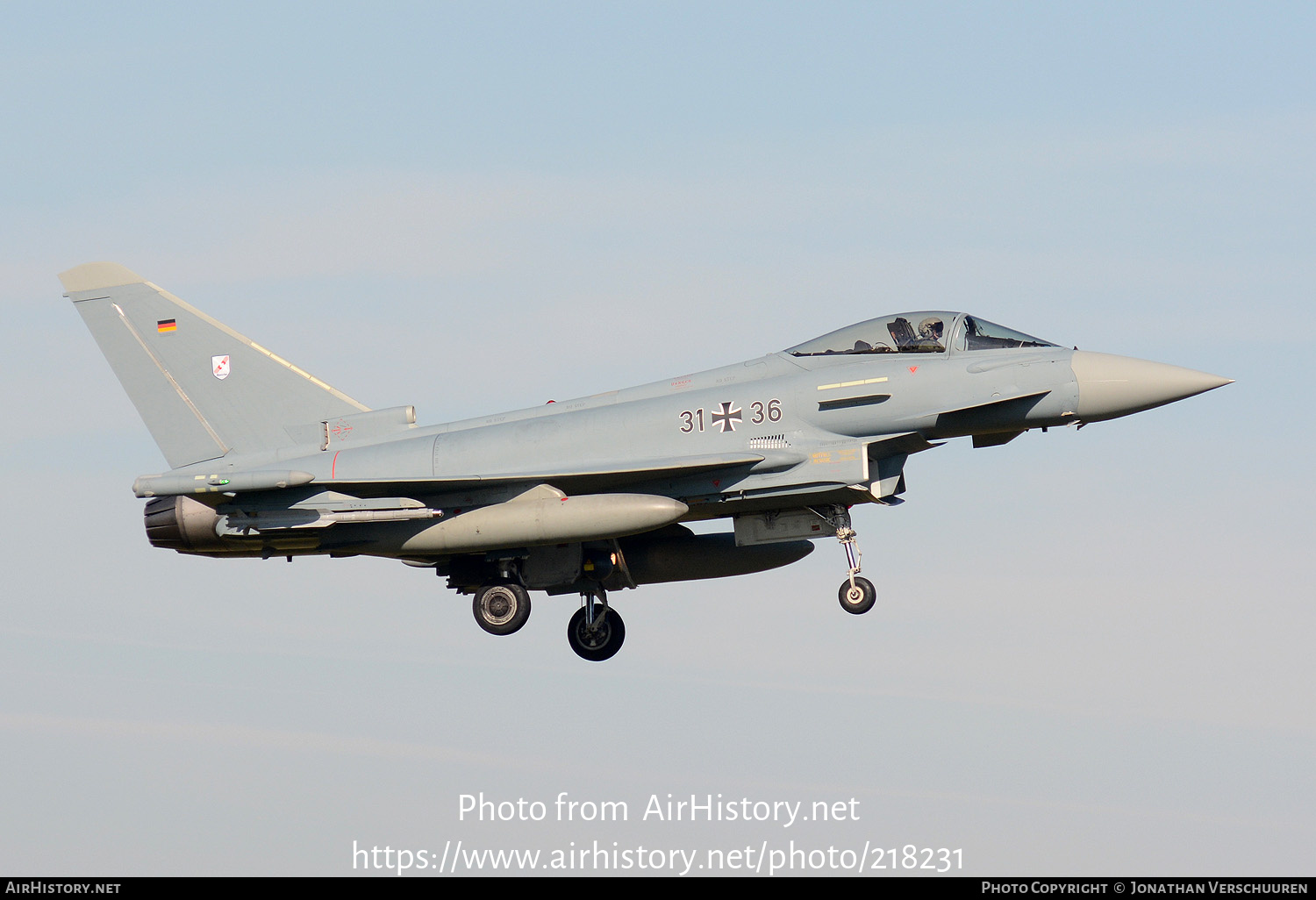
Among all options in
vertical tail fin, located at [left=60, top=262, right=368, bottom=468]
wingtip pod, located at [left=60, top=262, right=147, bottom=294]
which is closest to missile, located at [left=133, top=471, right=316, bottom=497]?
vertical tail fin, located at [left=60, top=262, right=368, bottom=468]

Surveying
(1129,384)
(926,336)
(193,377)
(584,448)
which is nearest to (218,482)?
(193,377)

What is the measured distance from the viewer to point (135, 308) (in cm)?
2114

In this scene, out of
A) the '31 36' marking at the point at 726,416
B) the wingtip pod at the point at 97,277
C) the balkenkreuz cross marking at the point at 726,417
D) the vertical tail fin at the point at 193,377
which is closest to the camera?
the '31 36' marking at the point at 726,416

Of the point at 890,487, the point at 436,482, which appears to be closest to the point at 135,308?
the point at 436,482

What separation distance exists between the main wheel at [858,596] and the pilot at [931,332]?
9.80ft

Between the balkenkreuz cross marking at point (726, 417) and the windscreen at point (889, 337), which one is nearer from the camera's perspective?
the windscreen at point (889, 337)

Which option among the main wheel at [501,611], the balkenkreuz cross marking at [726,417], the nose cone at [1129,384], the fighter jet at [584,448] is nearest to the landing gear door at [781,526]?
the fighter jet at [584,448]

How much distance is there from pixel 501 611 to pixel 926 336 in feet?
21.5

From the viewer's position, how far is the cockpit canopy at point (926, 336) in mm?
18344

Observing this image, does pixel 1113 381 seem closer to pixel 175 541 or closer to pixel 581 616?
pixel 581 616

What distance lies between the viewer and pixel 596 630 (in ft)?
70.7

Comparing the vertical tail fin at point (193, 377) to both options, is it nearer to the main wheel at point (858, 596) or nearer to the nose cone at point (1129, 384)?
the main wheel at point (858, 596)

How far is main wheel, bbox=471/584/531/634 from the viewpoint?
65.7 ft

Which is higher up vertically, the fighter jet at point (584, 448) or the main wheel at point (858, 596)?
the fighter jet at point (584, 448)
